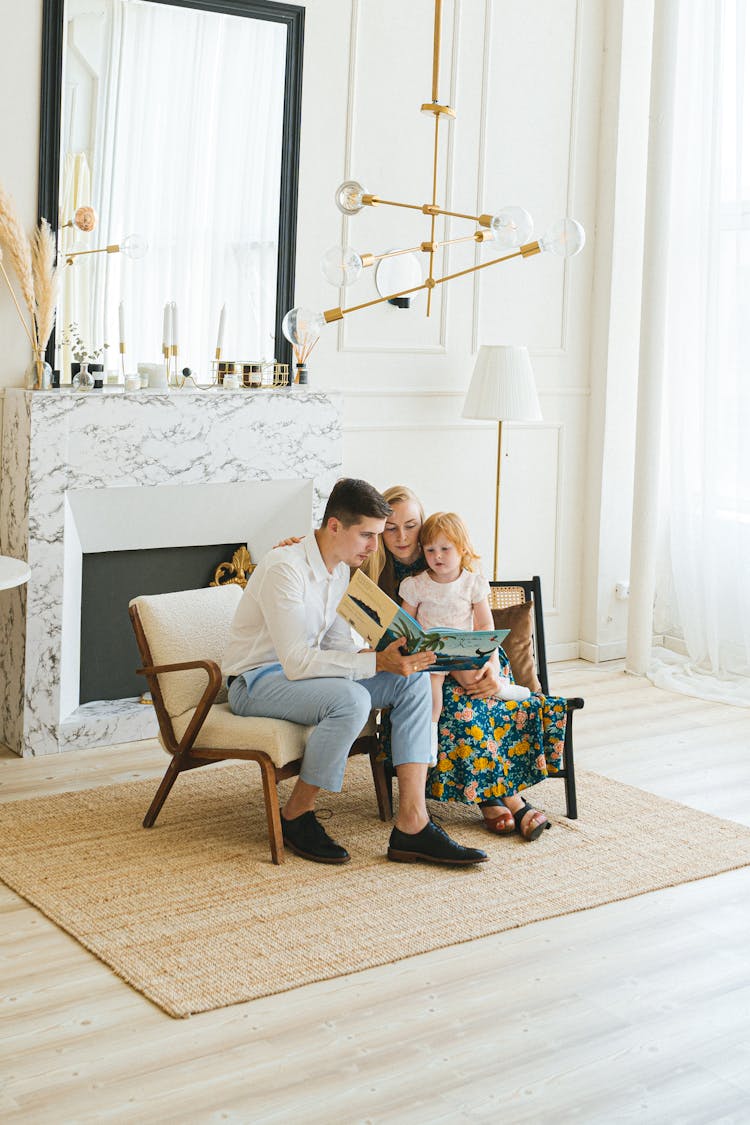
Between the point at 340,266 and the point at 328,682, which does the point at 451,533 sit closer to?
the point at 328,682

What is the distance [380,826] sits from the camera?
4.04 meters

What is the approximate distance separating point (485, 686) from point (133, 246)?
82.0 inches

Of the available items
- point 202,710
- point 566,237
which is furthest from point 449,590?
point 566,237

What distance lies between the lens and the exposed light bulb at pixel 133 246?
480 cm

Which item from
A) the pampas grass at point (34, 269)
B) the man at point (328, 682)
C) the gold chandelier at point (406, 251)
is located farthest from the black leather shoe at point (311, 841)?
the pampas grass at point (34, 269)

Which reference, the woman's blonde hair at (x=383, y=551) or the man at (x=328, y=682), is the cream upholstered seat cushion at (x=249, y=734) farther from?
the woman's blonde hair at (x=383, y=551)

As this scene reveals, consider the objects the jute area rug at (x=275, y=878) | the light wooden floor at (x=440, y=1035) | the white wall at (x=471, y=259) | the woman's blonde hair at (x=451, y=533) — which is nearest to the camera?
the light wooden floor at (x=440, y=1035)

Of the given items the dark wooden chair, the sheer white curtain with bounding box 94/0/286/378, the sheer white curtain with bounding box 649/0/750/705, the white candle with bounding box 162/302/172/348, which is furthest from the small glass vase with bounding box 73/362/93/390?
the sheer white curtain with bounding box 649/0/750/705

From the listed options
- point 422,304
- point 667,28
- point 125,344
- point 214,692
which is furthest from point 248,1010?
point 667,28

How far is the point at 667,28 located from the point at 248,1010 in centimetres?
457

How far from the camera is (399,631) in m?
3.73

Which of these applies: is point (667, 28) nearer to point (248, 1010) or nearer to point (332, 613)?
point (332, 613)

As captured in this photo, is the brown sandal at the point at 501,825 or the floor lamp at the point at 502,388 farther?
the floor lamp at the point at 502,388

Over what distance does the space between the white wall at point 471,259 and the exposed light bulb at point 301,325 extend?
311mm
